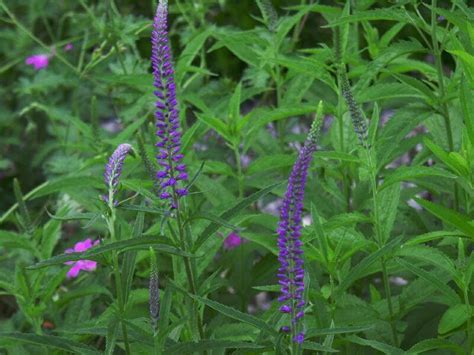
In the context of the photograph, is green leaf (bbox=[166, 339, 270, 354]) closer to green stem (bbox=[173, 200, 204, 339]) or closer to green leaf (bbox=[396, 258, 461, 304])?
green stem (bbox=[173, 200, 204, 339])

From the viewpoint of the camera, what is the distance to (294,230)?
148cm

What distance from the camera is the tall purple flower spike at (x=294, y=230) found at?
1428mm

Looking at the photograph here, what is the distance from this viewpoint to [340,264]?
2.11 metres

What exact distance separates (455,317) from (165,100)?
0.75m

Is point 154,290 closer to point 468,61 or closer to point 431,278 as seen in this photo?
point 431,278

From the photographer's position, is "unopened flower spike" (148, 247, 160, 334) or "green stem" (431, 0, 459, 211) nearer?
"unopened flower spike" (148, 247, 160, 334)

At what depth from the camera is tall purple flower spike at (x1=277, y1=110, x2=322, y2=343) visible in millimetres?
1428

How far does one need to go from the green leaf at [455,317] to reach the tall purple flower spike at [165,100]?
610 mm

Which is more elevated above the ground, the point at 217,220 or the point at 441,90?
the point at 441,90

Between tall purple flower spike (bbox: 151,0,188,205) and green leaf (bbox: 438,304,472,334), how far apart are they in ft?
2.00

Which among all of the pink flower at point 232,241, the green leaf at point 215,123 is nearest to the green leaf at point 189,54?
the green leaf at point 215,123

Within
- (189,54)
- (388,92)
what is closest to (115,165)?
(388,92)

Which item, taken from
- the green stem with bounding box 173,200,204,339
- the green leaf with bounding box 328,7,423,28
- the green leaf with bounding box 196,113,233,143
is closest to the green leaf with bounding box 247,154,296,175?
the green leaf with bounding box 196,113,233,143

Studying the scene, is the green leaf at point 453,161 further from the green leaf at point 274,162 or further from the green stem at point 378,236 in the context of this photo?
the green leaf at point 274,162
